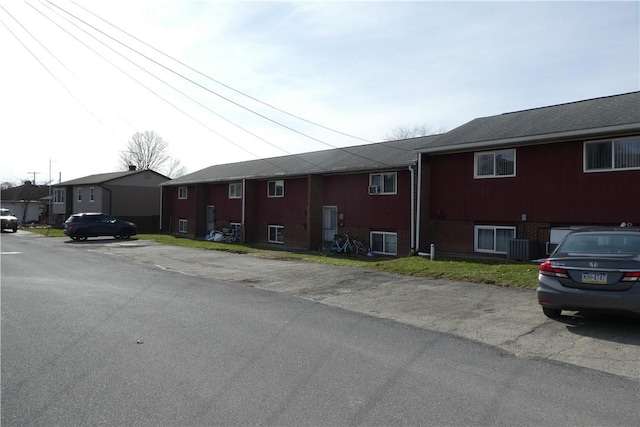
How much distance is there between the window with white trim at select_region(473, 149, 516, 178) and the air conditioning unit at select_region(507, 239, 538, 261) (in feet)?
7.68

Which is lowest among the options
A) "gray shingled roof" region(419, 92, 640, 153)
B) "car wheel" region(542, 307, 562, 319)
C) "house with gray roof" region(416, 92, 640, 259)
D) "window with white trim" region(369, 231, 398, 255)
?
"car wheel" region(542, 307, 562, 319)

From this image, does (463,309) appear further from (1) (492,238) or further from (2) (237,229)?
(2) (237,229)

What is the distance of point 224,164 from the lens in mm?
40156

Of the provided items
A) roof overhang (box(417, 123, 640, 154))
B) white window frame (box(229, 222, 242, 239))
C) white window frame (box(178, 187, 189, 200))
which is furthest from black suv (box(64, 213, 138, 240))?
roof overhang (box(417, 123, 640, 154))

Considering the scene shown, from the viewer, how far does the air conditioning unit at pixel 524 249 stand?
1593 cm

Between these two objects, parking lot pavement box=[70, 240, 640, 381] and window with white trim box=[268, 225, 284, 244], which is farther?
window with white trim box=[268, 225, 284, 244]

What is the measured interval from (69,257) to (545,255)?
1775cm

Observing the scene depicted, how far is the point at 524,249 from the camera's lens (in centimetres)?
1598

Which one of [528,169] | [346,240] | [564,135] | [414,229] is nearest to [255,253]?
[346,240]

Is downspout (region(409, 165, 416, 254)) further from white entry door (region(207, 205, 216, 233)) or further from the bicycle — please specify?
white entry door (region(207, 205, 216, 233))

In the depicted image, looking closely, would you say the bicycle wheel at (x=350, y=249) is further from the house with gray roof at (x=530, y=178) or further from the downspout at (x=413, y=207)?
the house with gray roof at (x=530, y=178)

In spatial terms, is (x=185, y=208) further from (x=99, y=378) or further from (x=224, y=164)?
(x=99, y=378)

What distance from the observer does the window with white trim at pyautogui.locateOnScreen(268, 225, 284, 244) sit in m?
27.9

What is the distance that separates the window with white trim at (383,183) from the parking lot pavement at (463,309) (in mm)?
5787
